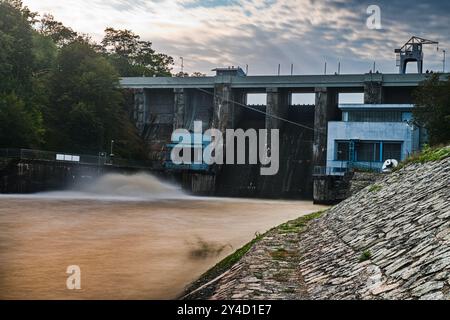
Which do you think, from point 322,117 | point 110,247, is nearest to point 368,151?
point 322,117

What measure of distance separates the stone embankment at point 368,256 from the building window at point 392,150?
146 ft

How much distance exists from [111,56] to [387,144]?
66714mm

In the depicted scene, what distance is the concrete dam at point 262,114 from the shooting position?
66.8 m

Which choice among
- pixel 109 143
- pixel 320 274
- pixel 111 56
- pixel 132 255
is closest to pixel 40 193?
pixel 109 143

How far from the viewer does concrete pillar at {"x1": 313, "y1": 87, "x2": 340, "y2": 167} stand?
219ft

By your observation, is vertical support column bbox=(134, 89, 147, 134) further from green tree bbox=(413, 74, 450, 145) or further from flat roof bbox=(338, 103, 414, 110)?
green tree bbox=(413, 74, 450, 145)

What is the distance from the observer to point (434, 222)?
30.4 feet

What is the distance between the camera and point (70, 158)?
180ft

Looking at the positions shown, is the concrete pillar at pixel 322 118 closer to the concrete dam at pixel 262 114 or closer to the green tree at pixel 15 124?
the concrete dam at pixel 262 114

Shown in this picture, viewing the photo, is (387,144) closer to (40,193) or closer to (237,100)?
(237,100)

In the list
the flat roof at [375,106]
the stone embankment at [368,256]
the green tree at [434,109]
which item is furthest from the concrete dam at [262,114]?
the stone embankment at [368,256]

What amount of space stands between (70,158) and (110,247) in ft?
125

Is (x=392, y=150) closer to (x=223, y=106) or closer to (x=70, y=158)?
(x=223, y=106)

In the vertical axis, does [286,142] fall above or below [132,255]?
above
